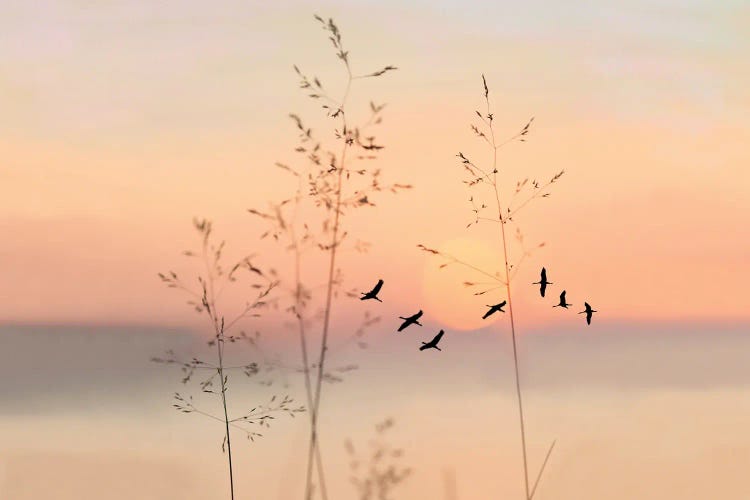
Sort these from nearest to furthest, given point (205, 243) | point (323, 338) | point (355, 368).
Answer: point (323, 338) → point (355, 368) → point (205, 243)

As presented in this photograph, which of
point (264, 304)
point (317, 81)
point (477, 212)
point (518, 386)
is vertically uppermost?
point (317, 81)

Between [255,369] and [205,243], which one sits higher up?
[205,243]

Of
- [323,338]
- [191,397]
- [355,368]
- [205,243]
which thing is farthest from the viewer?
[191,397]

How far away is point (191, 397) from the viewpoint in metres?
6.52

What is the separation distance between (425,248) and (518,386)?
36.3 inches

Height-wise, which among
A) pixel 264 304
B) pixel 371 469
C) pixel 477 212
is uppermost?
pixel 477 212

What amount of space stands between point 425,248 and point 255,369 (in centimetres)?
121

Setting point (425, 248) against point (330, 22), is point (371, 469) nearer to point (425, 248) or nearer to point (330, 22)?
point (425, 248)

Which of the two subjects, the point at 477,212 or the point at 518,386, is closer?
the point at 518,386

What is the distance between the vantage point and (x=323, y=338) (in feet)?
17.5

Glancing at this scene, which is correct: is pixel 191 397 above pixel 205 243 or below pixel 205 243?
below

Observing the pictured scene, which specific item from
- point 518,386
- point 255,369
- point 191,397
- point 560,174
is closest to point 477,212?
point 560,174

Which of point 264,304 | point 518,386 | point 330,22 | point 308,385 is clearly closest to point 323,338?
point 308,385

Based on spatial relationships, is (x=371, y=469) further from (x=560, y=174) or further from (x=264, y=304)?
(x=560, y=174)
